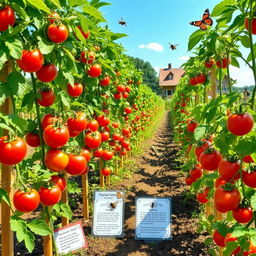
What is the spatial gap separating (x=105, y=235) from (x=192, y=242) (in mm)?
1190

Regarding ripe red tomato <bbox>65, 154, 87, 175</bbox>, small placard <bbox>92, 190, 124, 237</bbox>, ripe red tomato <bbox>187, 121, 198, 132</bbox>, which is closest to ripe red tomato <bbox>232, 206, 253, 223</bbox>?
ripe red tomato <bbox>65, 154, 87, 175</bbox>

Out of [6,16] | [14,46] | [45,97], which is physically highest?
[6,16]

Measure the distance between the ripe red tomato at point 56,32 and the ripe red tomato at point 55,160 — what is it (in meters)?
0.70

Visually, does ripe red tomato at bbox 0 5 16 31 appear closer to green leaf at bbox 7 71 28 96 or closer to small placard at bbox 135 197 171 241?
green leaf at bbox 7 71 28 96

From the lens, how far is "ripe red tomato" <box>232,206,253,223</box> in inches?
71.1

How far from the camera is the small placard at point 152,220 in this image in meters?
4.14

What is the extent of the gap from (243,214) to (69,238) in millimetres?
2263

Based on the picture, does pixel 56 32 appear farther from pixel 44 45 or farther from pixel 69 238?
pixel 69 238

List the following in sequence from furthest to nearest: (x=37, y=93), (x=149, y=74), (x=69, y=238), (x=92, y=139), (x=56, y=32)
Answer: (x=149, y=74) → (x=69, y=238) → (x=92, y=139) → (x=37, y=93) → (x=56, y=32)

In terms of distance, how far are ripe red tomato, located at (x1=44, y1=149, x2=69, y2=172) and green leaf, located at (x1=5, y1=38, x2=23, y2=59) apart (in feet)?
2.13

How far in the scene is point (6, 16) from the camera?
163 centimetres

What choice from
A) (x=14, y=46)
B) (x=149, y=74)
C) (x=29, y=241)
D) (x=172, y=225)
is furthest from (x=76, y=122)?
(x=149, y=74)

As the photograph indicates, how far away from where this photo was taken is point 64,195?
3.46 meters

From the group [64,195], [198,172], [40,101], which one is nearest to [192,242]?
[198,172]
